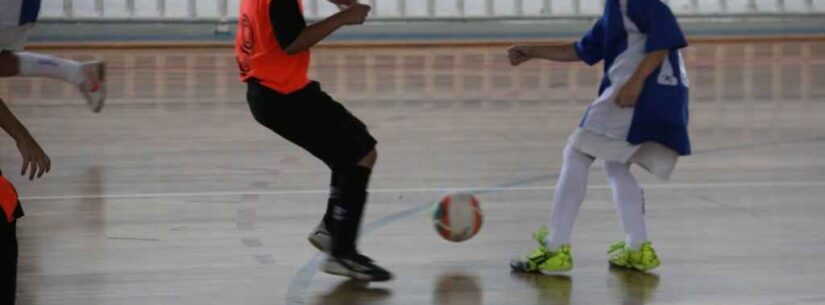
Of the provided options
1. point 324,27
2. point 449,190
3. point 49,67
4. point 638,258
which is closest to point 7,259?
point 324,27

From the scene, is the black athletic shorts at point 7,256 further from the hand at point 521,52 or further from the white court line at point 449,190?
the white court line at point 449,190

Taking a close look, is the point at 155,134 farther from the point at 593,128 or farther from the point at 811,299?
the point at 811,299

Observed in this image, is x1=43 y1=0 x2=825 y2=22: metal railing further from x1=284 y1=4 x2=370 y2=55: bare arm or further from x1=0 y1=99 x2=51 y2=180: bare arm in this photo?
x1=0 y1=99 x2=51 y2=180: bare arm

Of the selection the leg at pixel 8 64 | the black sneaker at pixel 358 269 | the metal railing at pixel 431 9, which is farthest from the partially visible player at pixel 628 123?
the metal railing at pixel 431 9

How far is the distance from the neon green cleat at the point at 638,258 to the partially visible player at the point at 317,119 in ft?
2.77

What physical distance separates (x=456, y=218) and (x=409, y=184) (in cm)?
214

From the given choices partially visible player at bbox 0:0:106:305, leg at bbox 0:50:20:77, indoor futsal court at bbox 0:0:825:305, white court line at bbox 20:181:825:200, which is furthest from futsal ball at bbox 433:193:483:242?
leg at bbox 0:50:20:77

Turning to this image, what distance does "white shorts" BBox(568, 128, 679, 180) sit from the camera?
6227 millimetres

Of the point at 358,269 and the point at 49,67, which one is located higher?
the point at 358,269

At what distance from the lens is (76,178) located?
347 inches

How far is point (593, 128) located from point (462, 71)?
8.74 meters

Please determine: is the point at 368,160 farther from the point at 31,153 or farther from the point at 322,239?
the point at 31,153

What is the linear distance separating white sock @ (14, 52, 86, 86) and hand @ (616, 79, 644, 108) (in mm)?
3838

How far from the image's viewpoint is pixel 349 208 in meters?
6.17
